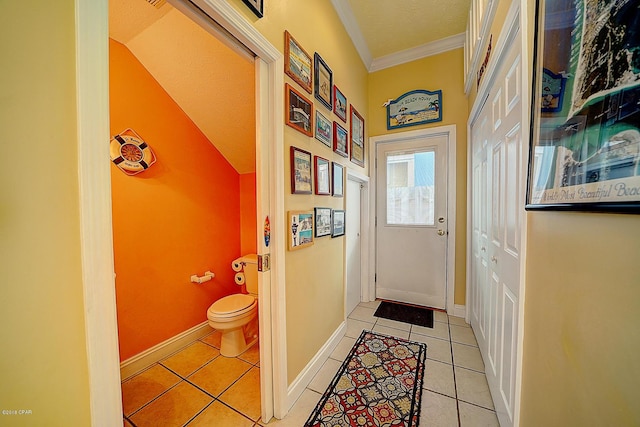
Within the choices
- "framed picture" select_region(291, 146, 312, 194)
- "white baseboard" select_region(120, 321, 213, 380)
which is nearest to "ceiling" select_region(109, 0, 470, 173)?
"framed picture" select_region(291, 146, 312, 194)

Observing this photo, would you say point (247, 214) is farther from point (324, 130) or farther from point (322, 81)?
point (322, 81)

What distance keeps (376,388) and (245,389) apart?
91cm

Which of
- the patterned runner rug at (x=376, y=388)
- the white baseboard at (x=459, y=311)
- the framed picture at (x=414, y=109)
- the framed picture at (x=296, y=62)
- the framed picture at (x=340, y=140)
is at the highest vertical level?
the framed picture at (x=414, y=109)

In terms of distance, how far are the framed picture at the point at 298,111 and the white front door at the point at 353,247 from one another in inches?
39.8

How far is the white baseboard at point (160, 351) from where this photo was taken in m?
1.63

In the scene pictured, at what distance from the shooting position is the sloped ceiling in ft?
4.73

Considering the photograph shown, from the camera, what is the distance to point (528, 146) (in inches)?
32.6

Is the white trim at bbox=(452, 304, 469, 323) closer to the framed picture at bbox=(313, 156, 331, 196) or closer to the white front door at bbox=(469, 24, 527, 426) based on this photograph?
the white front door at bbox=(469, 24, 527, 426)

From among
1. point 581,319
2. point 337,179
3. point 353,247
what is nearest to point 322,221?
point 337,179

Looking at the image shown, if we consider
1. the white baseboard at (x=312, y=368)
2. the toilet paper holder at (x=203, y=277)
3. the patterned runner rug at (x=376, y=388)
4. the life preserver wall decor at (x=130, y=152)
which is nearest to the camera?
the patterned runner rug at (x=376, y=388)

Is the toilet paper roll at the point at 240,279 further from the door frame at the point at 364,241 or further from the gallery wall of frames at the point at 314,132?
the door frame at the point at 364,241

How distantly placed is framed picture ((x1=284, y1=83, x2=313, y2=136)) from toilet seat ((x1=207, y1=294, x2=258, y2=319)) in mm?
1541

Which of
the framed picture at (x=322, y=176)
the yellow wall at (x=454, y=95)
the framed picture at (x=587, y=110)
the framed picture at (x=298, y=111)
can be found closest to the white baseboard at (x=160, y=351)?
the framed picture at (x=322, y=176)

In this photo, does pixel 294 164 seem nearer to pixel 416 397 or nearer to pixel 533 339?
pixel 533 339
